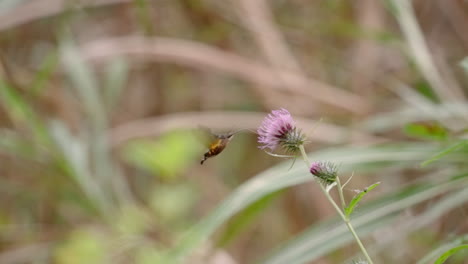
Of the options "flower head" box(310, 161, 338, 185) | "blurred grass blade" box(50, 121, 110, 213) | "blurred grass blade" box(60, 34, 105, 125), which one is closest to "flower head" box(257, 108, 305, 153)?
"flower head" box(310, 161, 338, 185)

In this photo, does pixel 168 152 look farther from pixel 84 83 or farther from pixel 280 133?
pixel 280 133

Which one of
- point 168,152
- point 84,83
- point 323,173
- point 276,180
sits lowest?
point 323,173

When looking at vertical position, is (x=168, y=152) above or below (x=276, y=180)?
above

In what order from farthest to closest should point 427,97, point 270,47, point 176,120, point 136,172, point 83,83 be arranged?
point 136,172
point 270,47
point 176,120
point 83,83
point 427,97

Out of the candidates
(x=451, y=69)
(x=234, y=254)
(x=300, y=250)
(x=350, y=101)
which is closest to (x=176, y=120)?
(x=350, y=101)

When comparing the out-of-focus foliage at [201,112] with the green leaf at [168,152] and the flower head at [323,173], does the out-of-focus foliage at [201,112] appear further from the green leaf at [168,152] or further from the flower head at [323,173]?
the flower head at [323,173]

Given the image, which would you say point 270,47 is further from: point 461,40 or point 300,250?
point 300,250

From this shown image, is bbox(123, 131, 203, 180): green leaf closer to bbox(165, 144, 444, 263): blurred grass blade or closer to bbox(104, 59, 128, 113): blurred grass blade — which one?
bbox(104, 59, 128, 113): blurred grass blade

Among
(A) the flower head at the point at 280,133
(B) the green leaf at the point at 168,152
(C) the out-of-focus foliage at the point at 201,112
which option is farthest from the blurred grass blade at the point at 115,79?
(A) the flower head at the point at 280,133

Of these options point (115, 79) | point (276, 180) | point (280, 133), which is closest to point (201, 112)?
point (115, 79)
